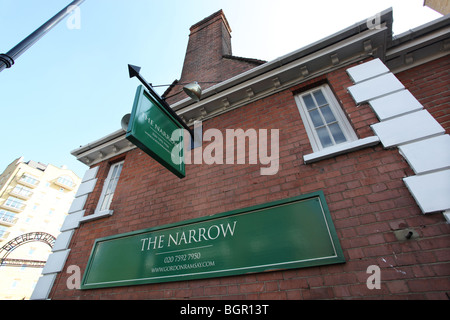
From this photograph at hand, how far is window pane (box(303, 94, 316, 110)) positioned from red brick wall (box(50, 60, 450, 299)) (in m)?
0.22

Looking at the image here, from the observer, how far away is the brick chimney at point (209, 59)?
623 cm

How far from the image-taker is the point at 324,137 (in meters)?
3.70

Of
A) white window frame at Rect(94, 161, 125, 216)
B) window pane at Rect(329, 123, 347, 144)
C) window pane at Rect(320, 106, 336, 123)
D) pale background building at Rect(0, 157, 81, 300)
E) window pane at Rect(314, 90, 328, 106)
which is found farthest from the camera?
pale background building at Rect(0, 157, 81, 300)

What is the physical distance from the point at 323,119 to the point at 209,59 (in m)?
4.77

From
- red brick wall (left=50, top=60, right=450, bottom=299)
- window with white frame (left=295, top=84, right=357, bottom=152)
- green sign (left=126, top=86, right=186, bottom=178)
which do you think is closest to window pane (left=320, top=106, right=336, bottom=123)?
window with white frame (left=295, top=84, right=357, bottom=152)

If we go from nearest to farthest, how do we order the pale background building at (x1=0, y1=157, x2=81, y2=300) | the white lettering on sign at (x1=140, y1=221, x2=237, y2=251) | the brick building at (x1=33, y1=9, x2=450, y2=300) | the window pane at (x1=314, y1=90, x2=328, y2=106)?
1. the brick building at (x1=33, y1=9, x2=450, y2=300)
2. the white lettering on sign at (x1=140, y1=221, x2=237, y2=251)
3. the window pane at (x1=314, y1=90, x2=328, y2=106)
4. the pale background building at (x1=0, y1=157, x2=81, y2=300)

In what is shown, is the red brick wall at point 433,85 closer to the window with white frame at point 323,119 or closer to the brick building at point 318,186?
the brick building at point 318,186

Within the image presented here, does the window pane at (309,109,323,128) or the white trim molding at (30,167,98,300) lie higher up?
the window pane at (309,109,323,128)

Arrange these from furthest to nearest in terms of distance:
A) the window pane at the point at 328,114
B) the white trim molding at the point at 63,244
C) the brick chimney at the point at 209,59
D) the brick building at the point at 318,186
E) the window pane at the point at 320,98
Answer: the brick chimney at the point at 209,59 < the white trim molding at the point at 63,244 < the window pane at the point at 320,98 < the window pane at the point at 328,114 < the brick building at the point at 318,186

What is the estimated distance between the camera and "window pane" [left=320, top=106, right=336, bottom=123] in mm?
3838

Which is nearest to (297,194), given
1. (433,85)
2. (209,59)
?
(433,85)

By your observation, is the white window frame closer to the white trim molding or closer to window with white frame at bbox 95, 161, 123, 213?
window with white frame at bbox 95, 161, 123, 213

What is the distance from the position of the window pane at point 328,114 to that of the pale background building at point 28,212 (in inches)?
1543

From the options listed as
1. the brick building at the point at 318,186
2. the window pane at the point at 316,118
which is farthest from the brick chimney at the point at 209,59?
the window pane at the point at 316,118
